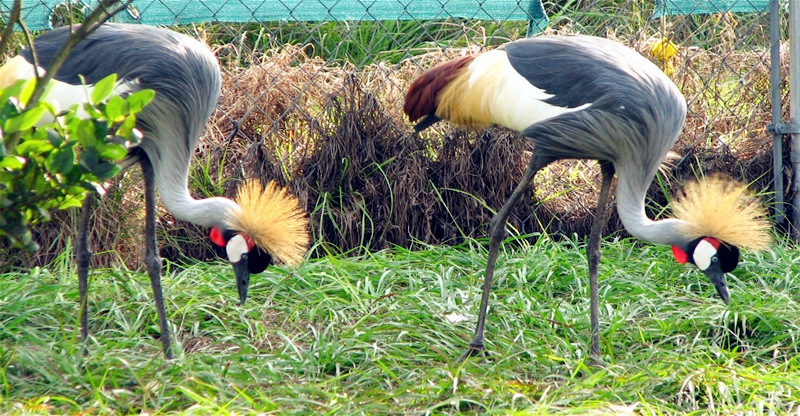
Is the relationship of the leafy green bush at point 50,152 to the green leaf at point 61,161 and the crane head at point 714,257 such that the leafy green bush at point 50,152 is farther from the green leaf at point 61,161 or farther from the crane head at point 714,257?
the crane head at point 714,257

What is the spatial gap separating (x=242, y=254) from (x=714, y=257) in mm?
1487

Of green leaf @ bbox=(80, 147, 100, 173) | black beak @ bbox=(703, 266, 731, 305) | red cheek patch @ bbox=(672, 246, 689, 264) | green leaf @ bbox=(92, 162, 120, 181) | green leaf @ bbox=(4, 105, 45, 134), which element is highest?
green leaf @ bbox=(4, 105, 45, 134)

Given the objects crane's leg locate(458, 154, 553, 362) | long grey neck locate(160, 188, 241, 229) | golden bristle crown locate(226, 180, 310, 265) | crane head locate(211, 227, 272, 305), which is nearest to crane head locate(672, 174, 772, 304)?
crane's leg locate(458, 154, 553, 362)

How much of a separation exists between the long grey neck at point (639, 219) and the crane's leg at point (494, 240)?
0.85ft

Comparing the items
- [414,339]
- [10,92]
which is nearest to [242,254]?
[414,339]

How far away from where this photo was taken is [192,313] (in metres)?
3.08

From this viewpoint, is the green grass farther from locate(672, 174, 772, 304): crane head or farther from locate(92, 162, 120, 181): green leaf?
locate(92, 162, 120, 181): green leaf

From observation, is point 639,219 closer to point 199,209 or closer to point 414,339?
point 414,339

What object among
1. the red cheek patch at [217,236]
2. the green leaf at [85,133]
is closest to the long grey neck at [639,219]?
the red cheek patch at [217,236]

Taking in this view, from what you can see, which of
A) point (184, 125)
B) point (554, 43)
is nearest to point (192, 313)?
point (184, 125)

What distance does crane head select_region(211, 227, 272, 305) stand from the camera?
2.89 metres

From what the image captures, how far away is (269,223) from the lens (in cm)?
287

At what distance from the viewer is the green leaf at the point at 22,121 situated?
1581 mm

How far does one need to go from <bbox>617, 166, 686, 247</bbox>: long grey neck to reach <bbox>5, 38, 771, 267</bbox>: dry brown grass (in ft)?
3.03
